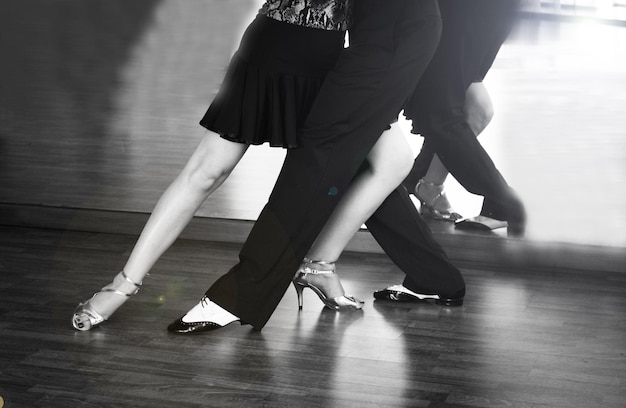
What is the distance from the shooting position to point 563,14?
3428 mm

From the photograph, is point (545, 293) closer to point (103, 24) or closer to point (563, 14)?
point (563, 14)

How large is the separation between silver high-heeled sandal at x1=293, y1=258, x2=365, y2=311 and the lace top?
68 centimetres

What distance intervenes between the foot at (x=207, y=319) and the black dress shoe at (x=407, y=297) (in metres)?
0.54

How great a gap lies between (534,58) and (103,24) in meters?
2.05

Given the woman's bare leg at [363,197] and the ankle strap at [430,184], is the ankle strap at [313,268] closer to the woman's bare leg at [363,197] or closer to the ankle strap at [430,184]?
the woman's bare leg at [363,197]

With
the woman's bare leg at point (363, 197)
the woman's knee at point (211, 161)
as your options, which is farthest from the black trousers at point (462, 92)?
the woman's knee at point (211, 161)

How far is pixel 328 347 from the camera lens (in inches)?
97.6

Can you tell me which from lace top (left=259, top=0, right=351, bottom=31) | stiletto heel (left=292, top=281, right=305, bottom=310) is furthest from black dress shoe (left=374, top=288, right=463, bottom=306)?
lace top (left=259, top=0, right=351, bottom=31)

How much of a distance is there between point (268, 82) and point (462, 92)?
3.04 ft

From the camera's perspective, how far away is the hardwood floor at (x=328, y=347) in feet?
7.04

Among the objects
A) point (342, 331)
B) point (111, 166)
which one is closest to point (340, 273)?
point (342, 331)

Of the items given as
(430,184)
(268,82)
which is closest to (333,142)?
(268,82)

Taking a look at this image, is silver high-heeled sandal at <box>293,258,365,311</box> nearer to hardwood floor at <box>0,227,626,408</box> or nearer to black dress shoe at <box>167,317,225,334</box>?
hardwood floor at <box>0,227,626,408</box>

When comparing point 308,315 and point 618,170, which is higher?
point 618,170
